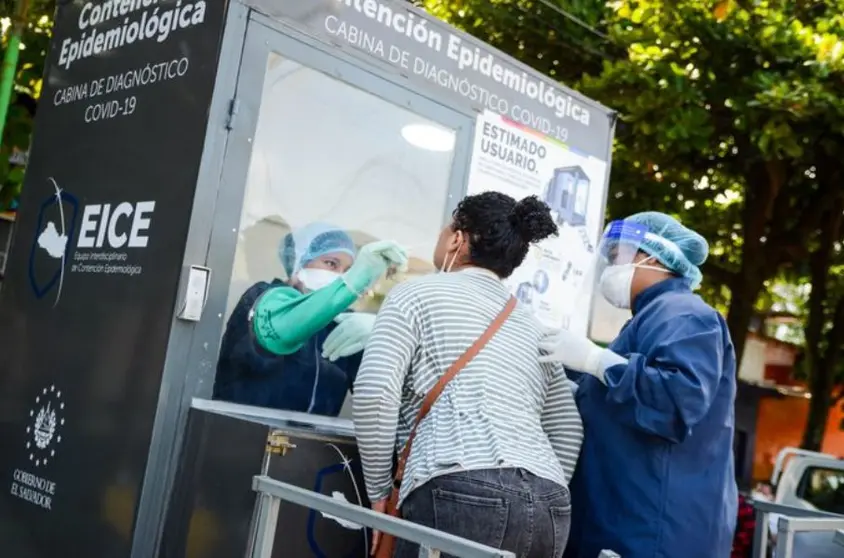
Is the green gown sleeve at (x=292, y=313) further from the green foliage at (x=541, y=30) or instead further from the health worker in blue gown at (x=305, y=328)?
the green foliage at (x=541, y=30)

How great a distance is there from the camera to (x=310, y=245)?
351 cm

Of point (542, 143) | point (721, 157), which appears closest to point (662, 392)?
point (542, 143)

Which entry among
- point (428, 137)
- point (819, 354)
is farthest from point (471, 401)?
point (819, 354)

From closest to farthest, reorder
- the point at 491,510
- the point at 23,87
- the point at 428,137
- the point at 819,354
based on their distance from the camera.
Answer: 1. the point at 491,510
2. the point at 428,137
3. the point at 23,87
4. the point at 819,354

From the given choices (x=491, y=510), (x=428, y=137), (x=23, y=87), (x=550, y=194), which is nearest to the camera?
(x=491, y=510)

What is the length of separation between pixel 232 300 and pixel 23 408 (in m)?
0.95

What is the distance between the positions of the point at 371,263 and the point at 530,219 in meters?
0.96

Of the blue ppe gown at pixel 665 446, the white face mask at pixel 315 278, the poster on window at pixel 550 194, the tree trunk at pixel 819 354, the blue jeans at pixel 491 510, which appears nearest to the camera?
the blue jeans at pixel 491 510

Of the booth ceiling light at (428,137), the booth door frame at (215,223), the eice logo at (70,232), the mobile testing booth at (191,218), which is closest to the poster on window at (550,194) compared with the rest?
the mobile testing booth at (191,218)

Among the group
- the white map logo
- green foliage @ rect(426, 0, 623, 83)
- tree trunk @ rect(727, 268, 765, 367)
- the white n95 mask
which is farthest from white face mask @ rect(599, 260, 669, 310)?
tree trunk @ rect(727, 268, 765, 367)

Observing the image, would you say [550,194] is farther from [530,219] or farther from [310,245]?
[530,219]

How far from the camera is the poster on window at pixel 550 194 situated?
4.10m

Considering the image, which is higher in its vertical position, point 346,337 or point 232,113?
point 232,113

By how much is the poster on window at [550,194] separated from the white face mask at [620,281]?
3.02 ft
